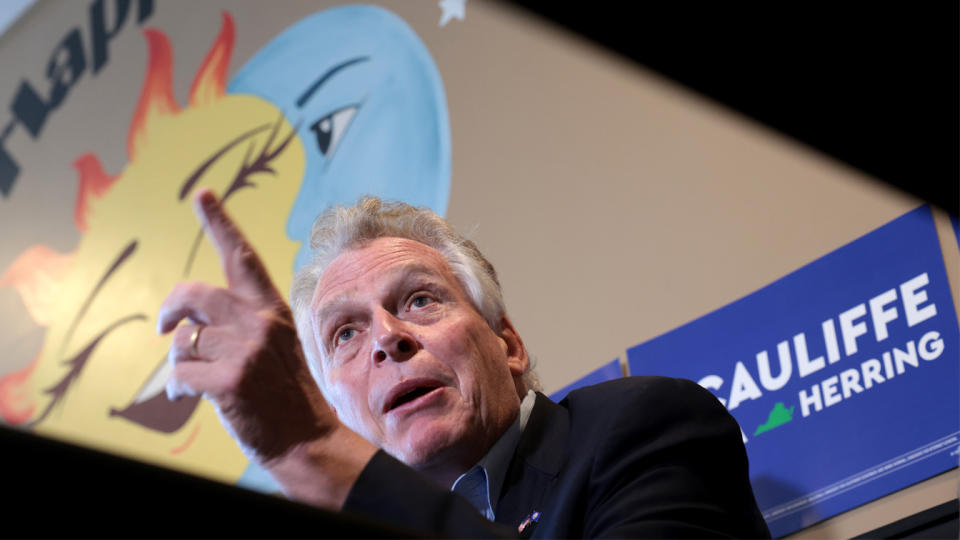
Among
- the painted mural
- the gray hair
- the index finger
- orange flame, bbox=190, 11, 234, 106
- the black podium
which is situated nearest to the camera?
the black podium

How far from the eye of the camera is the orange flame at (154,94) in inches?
148

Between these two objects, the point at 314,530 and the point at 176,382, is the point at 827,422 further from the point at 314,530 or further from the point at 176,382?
the point at 314,530

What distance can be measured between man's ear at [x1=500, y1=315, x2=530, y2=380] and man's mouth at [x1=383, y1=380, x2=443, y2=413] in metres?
0.23

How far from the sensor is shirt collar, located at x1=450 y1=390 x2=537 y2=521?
1.41 m

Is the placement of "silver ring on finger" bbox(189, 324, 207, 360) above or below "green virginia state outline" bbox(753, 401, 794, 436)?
above

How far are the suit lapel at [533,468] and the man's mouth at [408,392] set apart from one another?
0.15 meters

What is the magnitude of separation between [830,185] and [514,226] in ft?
2.52

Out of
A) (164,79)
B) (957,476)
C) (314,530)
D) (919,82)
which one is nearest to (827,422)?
(957,476)

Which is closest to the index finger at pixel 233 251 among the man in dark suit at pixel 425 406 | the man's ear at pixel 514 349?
the man in dark suit at pixel 425 406

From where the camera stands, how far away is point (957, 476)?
59.8 inches

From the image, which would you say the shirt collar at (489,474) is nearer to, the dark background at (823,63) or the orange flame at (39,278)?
the dark background at (823,63)

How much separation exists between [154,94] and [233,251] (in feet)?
10.5

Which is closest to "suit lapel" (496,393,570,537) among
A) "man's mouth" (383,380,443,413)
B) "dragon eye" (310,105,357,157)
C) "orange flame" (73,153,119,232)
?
"man's mouth" (383,380,443,413)

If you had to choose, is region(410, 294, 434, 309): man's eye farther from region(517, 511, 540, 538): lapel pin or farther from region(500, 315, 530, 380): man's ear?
region(517, 511, 540, 538): lapel pin
